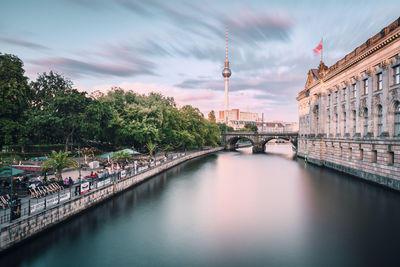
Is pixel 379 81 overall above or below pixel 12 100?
above

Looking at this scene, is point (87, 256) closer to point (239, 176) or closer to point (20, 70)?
point (239, 176)

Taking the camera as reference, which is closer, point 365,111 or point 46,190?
point 46,190

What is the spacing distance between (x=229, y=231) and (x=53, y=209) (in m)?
12.8

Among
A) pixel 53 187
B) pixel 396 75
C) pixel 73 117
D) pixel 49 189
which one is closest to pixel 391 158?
pixel 396 75

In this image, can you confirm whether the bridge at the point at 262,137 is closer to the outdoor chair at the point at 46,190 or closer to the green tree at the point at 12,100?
the green tree at the point at 12,100

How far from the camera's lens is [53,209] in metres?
17.5

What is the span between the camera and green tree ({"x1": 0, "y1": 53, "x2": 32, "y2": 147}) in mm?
40141

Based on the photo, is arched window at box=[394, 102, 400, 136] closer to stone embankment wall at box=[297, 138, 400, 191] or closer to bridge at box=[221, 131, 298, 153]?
stone embankment wall at box=[297, 138, 400, 191]

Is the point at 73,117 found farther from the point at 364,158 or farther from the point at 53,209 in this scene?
the point at 364,158

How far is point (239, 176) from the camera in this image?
141ft

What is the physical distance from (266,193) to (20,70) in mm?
48847

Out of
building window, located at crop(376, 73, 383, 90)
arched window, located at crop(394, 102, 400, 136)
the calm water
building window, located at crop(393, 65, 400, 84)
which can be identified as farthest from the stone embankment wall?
building window, located at crop(376, 73, 383, 90)

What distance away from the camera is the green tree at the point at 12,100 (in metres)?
40.1

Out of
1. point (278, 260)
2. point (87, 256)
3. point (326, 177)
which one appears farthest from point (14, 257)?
point (326, 177)
